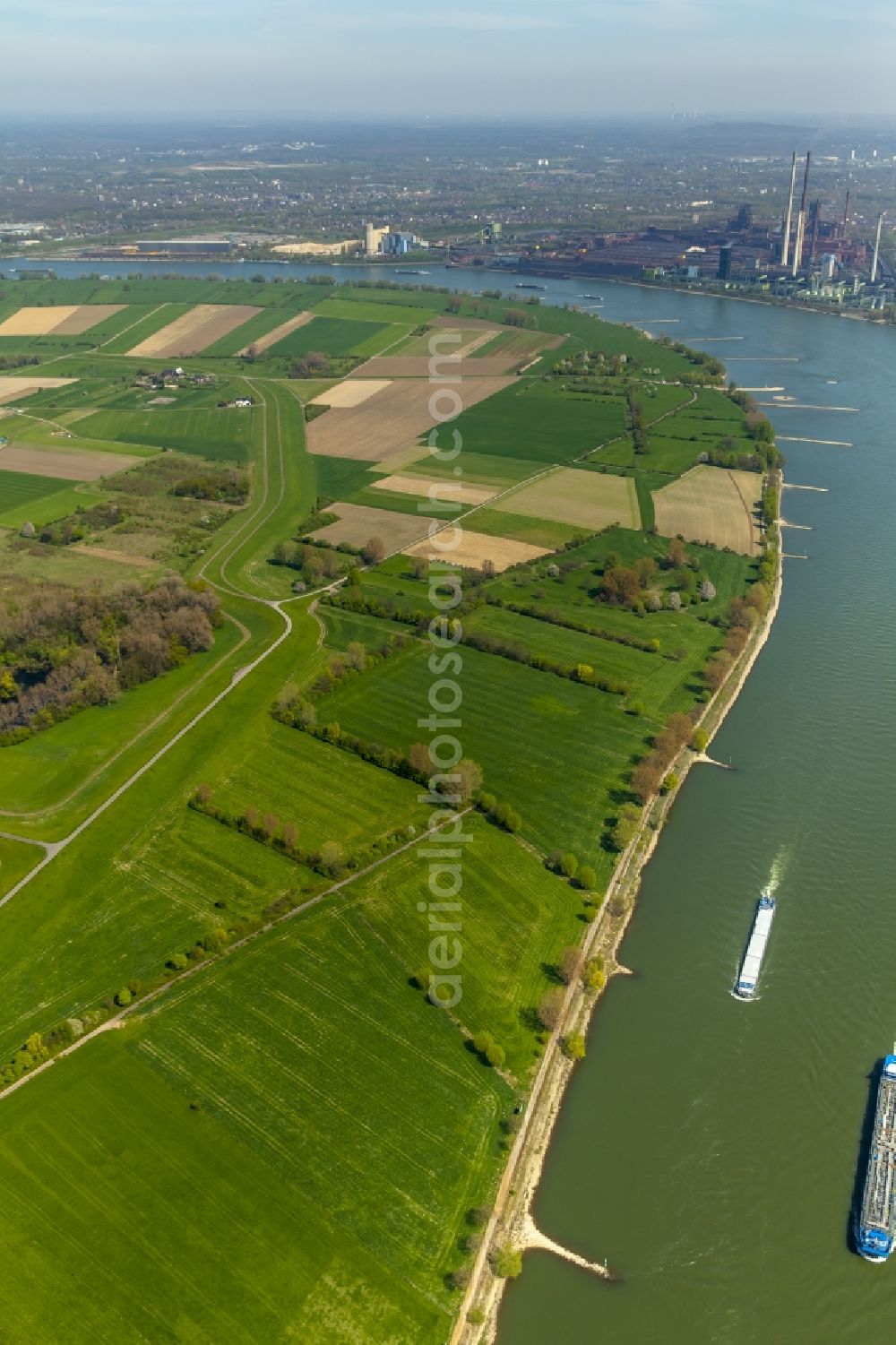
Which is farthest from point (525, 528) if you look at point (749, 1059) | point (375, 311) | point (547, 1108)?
point (375, 311)

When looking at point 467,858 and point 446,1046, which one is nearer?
point 446,1046

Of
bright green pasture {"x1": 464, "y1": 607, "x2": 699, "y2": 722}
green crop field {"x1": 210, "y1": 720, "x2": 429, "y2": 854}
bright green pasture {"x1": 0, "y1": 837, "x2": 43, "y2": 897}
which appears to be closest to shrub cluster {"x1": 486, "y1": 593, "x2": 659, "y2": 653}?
bright green pasture {"x1": 464, "y1": 607, "x2": 699, "y2": 722}

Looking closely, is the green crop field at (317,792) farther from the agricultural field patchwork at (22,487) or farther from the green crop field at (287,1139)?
the agricultural field patchwork at (22,487)

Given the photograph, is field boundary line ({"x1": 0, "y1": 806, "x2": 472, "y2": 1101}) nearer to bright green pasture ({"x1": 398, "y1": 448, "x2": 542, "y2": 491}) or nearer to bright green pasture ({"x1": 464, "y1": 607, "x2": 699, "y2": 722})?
bright green pasture ({"x1": 464, "y1": 607, "x2": 699, "y2": 722})

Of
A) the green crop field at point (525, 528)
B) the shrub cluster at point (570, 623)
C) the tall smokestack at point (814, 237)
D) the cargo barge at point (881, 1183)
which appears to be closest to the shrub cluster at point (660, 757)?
the shrub cluster at point (570, 623)

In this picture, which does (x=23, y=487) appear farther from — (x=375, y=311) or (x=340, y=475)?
(x=375, y=311)

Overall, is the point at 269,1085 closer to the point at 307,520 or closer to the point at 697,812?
the point at 697,812

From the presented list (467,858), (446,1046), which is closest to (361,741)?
(467,858)
